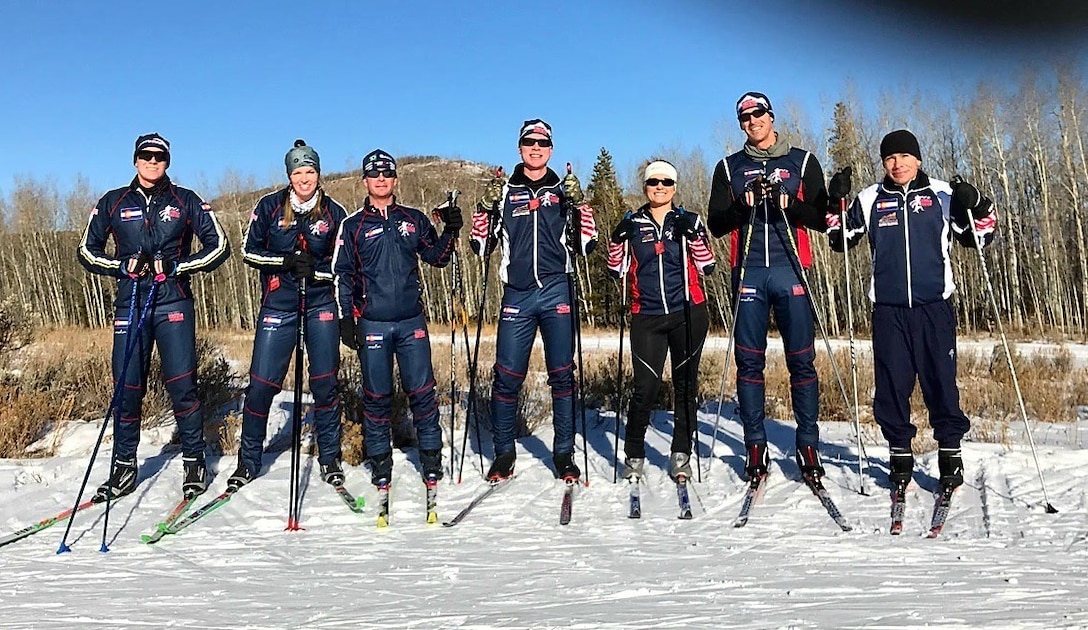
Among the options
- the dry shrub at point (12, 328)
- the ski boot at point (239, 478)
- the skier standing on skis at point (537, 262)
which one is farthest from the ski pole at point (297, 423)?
the dry shrub at point (12, 328)

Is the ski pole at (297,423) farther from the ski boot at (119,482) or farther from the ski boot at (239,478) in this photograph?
the ski boot at (119,482)

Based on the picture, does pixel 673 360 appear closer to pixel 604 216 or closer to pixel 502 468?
pixel 502 468

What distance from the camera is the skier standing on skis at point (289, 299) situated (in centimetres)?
602

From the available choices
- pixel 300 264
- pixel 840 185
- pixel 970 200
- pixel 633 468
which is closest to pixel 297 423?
pixel 300 264

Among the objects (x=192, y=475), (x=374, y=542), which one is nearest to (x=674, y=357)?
(x=374, y=542)

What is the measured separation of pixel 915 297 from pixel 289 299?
4.48 metres

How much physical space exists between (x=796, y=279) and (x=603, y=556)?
2.54 metres

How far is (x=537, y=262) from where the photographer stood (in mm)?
6082

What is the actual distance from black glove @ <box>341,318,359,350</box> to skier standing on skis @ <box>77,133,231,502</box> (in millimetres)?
1085

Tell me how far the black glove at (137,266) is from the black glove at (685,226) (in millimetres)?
3875

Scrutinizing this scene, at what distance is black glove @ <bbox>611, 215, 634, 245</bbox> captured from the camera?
19.8ft

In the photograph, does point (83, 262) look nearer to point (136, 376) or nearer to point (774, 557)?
point (136, 376)

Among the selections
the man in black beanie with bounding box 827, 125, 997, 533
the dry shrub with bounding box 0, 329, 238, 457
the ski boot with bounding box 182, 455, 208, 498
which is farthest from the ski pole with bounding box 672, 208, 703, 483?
the dry shrub with bounding box 0, 329, 238, 457

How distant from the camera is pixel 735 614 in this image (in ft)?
10.8
